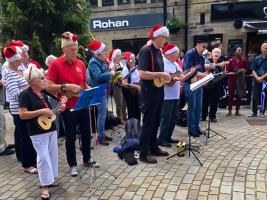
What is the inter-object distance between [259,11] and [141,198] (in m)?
14.6

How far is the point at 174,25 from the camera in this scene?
767 inches

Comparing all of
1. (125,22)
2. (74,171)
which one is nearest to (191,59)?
(74,171)

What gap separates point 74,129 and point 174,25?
15.2 meters

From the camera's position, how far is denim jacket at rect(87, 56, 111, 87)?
6562 millimetres

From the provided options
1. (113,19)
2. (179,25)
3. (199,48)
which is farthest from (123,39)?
(199,48)

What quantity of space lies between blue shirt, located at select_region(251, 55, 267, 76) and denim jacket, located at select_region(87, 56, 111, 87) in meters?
5.02

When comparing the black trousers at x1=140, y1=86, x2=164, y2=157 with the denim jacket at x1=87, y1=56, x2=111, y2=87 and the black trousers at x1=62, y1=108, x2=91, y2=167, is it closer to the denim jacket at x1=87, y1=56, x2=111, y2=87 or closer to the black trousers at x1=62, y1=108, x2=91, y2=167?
the black trousers at x1=62, y1=108, x2=91, y2=167

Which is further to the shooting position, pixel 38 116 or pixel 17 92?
pixel 17 92

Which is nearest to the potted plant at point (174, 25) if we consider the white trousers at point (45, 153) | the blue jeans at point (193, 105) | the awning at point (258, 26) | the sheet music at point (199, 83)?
the awning at point (258, 26)

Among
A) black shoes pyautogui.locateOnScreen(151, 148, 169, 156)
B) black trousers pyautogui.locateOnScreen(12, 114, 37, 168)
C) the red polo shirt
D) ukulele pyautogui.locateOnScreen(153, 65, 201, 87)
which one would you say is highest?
the red polo shirt

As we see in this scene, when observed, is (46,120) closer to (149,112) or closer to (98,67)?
(149,112)

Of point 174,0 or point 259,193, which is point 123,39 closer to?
point 174,0

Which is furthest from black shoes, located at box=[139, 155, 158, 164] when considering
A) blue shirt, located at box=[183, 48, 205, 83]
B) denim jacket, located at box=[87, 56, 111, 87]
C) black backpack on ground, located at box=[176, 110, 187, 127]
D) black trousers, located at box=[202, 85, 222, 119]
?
black trousers, located at box=[202, 85, 222, 119]

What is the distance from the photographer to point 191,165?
18.8ft
